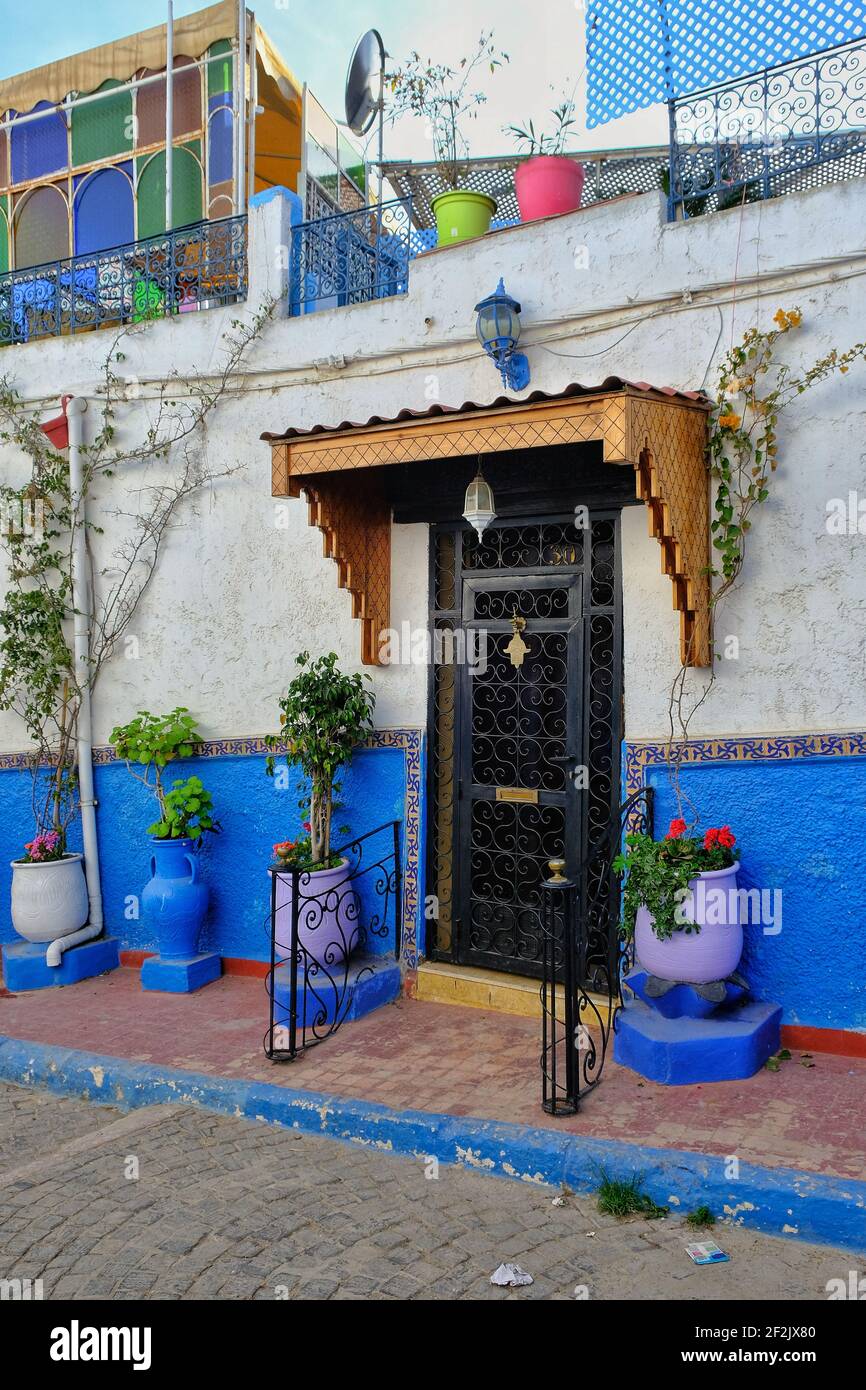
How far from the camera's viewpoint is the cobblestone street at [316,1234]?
12.5 ft

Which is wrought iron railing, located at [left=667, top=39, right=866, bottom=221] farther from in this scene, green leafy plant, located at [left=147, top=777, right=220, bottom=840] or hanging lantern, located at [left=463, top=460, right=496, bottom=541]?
green leafy plant, located at [left=147, top=777, right=220, bottom=840]

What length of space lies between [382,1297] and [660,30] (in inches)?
269

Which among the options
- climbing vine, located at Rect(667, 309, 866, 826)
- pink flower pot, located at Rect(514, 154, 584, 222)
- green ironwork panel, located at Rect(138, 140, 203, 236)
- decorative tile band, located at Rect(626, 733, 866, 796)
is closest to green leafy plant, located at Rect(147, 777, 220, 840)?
decorative tile band, located at Rect(626, 733, 866, 796)

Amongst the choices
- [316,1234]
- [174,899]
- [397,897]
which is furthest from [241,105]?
[316,1234]

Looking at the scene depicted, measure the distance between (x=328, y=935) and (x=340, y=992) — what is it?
397 millimetres

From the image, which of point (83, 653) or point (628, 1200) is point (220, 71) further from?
point (628, 1200)

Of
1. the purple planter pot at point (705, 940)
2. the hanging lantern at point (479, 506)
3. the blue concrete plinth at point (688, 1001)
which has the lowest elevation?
the blue concrete plinth at point (688, 1001)

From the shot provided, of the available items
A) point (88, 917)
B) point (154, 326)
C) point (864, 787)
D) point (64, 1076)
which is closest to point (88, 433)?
point (154, 326)

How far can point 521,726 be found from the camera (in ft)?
21.9

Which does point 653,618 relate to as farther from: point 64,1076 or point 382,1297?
point 64,1076

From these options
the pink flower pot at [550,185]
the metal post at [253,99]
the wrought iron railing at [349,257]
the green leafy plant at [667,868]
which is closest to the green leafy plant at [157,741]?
the wrought iron railing at [349,257]

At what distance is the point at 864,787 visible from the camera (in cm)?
535

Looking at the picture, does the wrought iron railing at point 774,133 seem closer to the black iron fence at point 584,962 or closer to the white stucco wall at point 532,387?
the white stucco wall at point 532,387

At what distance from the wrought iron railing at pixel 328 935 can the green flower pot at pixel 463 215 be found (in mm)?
3894
